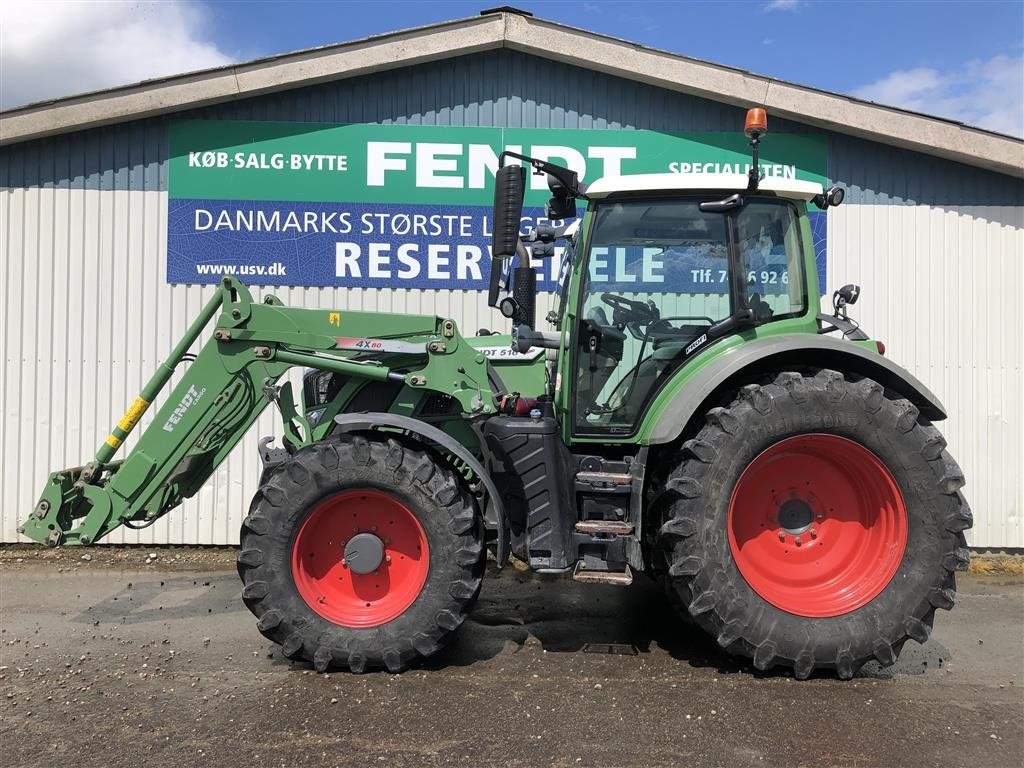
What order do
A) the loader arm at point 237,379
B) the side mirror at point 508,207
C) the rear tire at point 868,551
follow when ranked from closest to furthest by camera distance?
the side mirror at point 508,207 < the rear tire at point 868,551 < the loader arm at point 237,379

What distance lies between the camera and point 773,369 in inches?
143

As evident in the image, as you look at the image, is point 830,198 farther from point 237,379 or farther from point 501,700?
point 237,379

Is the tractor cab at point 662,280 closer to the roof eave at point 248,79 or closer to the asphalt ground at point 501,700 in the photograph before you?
the asphalt ground at point 501,700

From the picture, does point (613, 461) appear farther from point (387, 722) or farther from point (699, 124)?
point (699, 124)

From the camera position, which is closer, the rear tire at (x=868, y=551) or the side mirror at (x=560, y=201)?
the rear tire at (x=868, y=551)

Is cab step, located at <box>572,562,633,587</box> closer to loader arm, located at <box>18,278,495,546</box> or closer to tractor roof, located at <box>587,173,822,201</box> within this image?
loader arm, located at <box>18,278,495,546</box>

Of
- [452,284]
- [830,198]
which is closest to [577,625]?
[830,198]

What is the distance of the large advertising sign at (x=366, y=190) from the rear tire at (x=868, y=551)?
3067mm

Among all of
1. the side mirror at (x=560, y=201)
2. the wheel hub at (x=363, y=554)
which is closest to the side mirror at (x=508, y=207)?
the side mirror at (x=560, y=201)

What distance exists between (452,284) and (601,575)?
3.40 metres

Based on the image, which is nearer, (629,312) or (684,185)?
(684,185)

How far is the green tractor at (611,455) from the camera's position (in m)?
3.38

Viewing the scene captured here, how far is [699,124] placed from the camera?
6293mm

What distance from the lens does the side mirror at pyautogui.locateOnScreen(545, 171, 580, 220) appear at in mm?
3695
